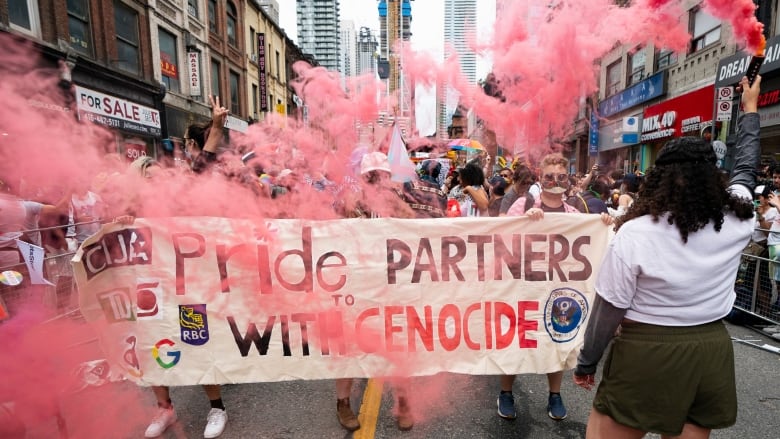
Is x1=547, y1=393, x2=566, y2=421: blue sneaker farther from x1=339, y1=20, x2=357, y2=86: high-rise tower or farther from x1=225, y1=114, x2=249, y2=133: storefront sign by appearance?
x1=225, y1=114, x2=249, y2=133: storefront sign

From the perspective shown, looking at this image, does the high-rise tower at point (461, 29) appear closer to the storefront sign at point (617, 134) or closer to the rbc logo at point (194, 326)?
the rbc logo at point (194, 326)

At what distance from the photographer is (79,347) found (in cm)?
394

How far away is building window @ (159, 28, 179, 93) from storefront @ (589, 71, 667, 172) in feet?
63.6

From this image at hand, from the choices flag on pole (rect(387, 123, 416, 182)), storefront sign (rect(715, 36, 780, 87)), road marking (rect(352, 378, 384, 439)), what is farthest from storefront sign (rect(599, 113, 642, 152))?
road marking (rect(352, 378, 384, 439))

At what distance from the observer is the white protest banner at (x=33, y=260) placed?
354 centimetres

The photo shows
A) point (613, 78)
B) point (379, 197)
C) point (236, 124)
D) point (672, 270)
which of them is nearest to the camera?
point (672, 270)

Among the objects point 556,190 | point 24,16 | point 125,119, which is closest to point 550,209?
point 556,190

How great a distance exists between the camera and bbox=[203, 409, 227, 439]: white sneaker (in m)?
3.16


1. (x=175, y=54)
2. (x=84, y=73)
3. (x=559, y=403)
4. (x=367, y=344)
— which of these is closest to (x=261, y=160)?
(x=367, y=344)

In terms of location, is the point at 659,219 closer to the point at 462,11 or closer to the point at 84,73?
the point at 462,11

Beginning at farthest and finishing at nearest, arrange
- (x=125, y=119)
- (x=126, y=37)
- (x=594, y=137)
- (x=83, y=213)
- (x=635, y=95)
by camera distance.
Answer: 1. (x=594, y=137)
2. (x=635, y=95)
3. (x=126, y=37)
4. (x=125, y=119)
5. (x=83, y=213)

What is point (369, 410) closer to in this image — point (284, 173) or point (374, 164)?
point (374, 164)

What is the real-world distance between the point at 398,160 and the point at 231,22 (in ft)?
83.2

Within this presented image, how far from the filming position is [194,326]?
3.22m
